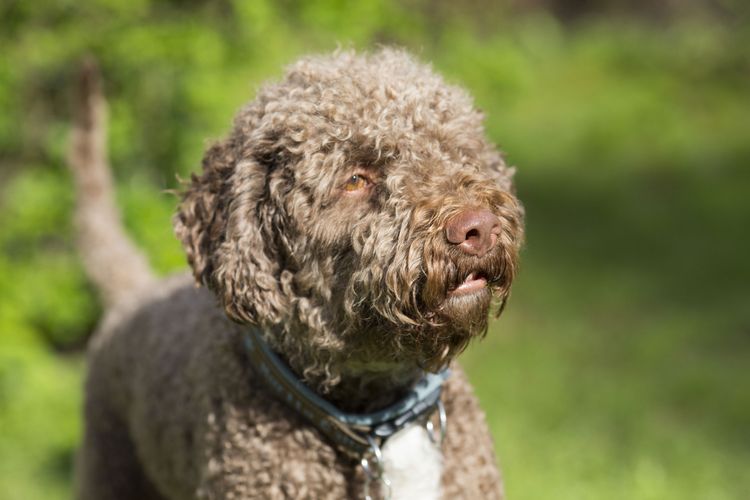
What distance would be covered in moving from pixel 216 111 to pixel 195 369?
111 inches

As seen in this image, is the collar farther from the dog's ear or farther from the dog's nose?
the dog's nose

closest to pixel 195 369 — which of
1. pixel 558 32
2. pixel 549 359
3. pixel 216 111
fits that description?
pixel 216 111

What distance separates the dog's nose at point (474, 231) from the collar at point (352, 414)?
0.52m

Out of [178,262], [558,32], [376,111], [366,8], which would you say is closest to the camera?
[376,111]

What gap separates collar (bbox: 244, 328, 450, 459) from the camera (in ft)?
9.33

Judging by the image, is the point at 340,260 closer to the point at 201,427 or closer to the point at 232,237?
the point at 232,237

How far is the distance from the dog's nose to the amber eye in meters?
0.36

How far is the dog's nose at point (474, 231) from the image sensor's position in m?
2.48

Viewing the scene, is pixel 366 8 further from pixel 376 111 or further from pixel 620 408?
pixel 376 111

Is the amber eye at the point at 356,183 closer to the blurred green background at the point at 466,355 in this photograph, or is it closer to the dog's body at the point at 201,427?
the dog's body at the point at 201,427

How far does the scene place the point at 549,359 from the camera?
6672 mm

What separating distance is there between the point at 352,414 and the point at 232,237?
1.96 feet

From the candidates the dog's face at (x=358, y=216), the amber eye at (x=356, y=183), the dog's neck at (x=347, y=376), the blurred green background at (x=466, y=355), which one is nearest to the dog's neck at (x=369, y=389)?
the dog's neck at (x=347, y=376)

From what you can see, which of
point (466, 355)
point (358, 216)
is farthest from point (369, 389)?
point (466, 355)
